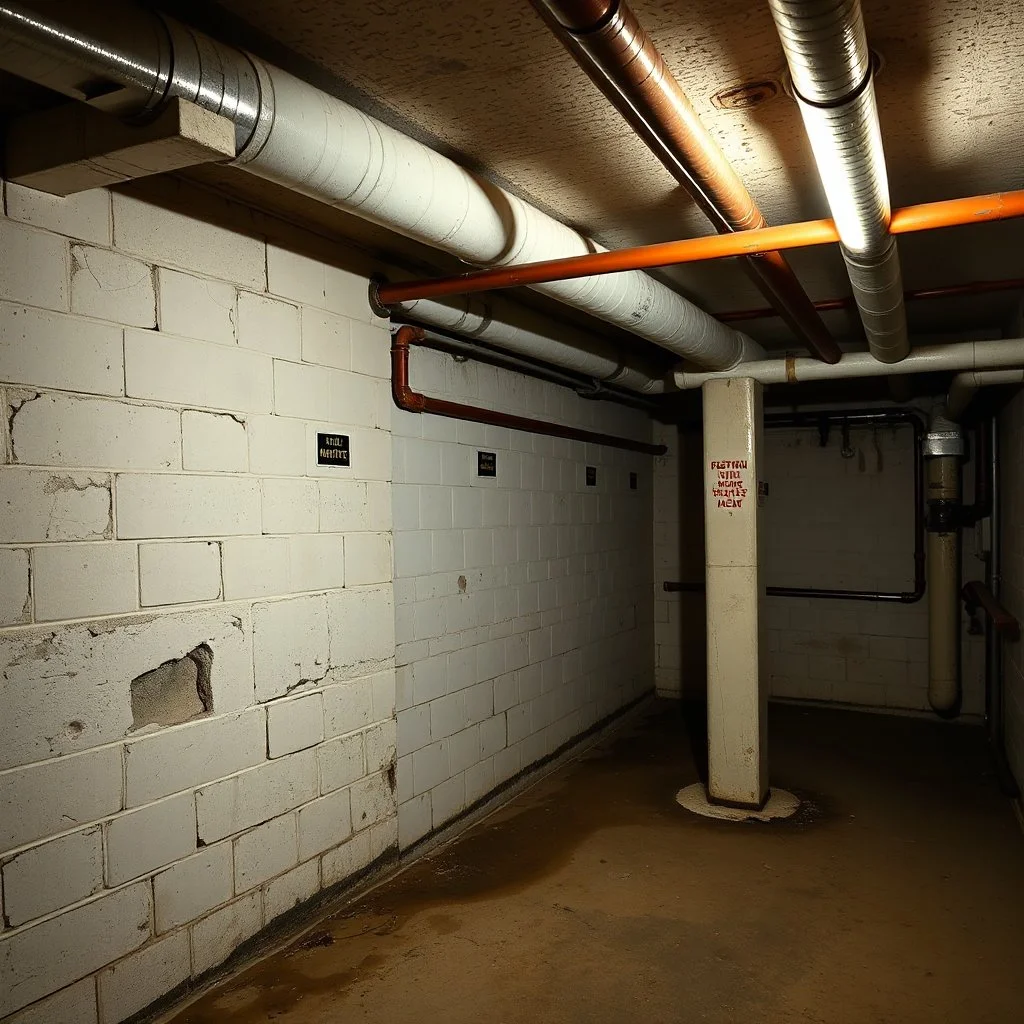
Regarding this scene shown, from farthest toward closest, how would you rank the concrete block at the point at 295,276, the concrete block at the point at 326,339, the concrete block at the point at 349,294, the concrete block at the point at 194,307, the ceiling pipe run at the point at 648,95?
the concrete block at the point at 349,294
the concrete block at the point at 326,339
the concrete block at the point at 295,276
the concrete block at the point at 194,307
the ceiling pipe run at the point at 648,95

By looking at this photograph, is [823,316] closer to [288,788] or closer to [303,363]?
[303,363]

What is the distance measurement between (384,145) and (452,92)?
0.71ft

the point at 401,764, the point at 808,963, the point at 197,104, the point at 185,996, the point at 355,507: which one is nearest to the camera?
the point at 197,104

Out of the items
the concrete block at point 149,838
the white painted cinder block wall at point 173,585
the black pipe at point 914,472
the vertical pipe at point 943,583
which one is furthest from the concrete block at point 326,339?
the vertical pipe at point 943,583

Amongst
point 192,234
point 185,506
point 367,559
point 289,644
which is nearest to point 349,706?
point 289,644

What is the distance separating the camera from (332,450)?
2.83 m

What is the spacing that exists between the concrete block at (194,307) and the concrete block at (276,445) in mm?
271

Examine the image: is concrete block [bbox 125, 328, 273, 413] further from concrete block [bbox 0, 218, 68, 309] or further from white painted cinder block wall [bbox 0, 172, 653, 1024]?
concrete block [bbox 0, 218, 68, 309]

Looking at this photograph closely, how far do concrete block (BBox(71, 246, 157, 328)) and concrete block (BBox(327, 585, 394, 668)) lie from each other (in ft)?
3.60

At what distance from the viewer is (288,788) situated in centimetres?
264

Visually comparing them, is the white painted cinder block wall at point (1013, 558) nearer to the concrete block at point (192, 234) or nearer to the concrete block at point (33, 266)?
the concrete block at point (192, 234)

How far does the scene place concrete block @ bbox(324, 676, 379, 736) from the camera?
280 cm

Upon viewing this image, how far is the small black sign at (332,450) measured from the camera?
277 cm

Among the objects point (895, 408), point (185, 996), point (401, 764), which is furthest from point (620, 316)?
point (895, 408)
